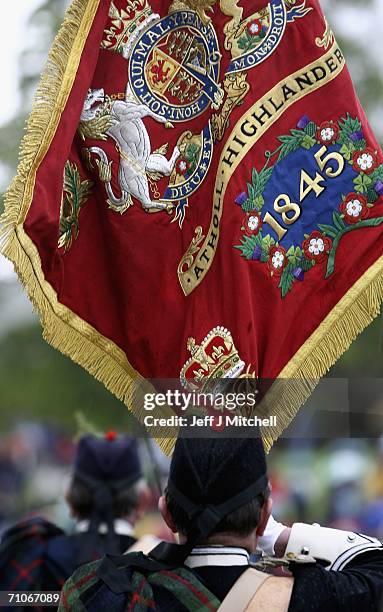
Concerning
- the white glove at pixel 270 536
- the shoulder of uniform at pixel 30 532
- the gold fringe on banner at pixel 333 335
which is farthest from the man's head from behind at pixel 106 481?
the gold fringe on banner at pixel 333 335

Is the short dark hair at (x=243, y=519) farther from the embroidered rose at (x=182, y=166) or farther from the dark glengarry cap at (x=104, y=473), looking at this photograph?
the embroidered rose at (x=182, y=166)

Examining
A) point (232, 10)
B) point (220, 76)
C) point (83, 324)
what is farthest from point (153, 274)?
point (232, 10)

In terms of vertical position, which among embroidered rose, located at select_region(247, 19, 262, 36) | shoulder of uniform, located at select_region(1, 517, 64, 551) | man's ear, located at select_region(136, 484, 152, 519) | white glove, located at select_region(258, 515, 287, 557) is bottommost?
shoulder of uniform, located at select_region(1, 517, 64, 551)

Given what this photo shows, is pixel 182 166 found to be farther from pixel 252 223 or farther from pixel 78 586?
pixel 78 586

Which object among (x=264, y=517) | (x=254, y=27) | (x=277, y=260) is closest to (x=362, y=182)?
(x=277, y=260)

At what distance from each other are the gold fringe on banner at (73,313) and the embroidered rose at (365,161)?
0.31m

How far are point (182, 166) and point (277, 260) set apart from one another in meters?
0.46

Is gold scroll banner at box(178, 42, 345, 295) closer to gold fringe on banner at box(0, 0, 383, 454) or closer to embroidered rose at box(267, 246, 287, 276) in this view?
embroidered rose at box(267, 246, 287, 276)

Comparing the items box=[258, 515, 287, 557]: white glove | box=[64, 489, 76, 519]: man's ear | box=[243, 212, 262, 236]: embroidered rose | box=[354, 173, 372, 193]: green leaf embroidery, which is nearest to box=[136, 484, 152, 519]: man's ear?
box=[64, 489, 76, 519]: man's ear

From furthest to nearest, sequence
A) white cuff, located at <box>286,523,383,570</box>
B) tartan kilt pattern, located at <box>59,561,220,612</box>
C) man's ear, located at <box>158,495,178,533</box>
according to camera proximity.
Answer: white cuff, located at <box>286,523,383,570</box> → man's ear, located at <box>158,495,178,533</box> → tartan kilt pattern, located at <box>59,561,220,612</box>

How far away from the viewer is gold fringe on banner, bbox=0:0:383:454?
10.6 ft

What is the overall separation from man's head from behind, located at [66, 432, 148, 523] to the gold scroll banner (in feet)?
2.99

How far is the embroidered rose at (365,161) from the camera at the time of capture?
349cm

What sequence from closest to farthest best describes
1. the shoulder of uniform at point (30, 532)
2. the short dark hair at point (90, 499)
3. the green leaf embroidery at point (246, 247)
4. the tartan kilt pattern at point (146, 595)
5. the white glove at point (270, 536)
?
the tartan kilt pattern at point (146, 595) → the white glove at point (270, 536) → the short dark hair at point (90, 499) → the shoulder of uniform at point (30, 532) → the green leaf embroidery at point (246, 247)
